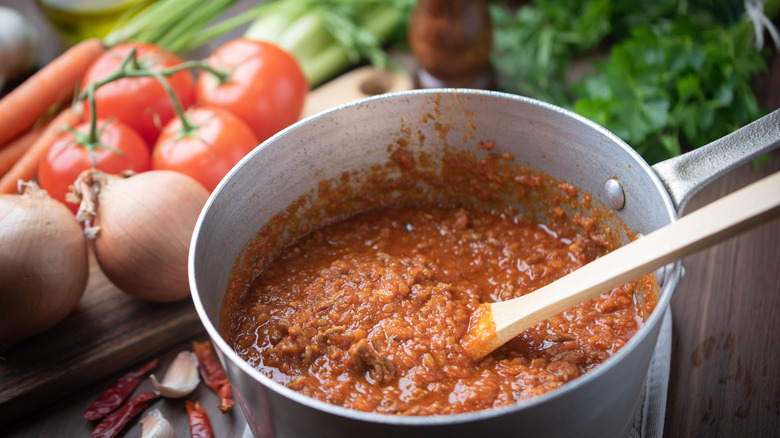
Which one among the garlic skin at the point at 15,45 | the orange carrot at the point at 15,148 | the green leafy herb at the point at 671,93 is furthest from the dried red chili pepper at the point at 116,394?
the garlic skin at the point at 15,45

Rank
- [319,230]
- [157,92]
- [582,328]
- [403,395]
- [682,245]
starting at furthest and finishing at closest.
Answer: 1. [157,92]
2. [319,230]
3. [582,328]
4. [403,395]
5. [682,245]

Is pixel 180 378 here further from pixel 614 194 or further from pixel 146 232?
pixel 614 194

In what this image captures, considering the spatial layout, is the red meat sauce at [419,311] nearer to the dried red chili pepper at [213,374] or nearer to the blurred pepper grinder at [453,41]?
the dried red chili pepper at [213,374]

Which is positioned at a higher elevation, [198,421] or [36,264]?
[36,264]

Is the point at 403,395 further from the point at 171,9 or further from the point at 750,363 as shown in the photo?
the point at 171,9

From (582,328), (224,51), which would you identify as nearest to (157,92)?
(224,51)

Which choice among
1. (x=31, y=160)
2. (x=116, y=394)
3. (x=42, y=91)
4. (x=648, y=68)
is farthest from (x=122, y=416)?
(x=648, y=68)
